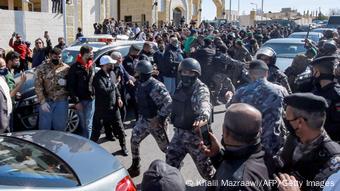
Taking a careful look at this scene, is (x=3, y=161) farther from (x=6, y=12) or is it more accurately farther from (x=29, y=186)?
(x=6, y=12)


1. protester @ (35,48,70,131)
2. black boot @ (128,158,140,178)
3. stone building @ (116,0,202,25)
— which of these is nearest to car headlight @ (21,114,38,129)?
protester @ (35,48,70,131)

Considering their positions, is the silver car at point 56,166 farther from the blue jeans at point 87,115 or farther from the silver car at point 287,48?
the silver car at point 287,48

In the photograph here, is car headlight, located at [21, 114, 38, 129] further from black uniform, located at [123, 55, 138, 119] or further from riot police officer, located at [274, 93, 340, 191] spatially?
riot police officer, located at [274, 93, 340, 191]

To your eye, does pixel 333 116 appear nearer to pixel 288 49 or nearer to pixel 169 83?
pixel 169 83

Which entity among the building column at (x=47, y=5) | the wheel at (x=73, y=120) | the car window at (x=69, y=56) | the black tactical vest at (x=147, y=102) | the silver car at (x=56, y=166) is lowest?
the wheel at (x=73, y=120)

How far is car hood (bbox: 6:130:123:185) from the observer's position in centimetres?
311

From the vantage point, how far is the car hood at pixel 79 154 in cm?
311

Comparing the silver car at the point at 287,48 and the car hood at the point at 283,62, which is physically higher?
the silver car at the point at 287,48

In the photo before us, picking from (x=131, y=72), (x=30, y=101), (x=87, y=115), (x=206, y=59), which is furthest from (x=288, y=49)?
(x=30, y=101)

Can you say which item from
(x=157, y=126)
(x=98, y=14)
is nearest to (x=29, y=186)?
(x=157, y=126)

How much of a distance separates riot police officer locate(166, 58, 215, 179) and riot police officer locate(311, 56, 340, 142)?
3.94 feet

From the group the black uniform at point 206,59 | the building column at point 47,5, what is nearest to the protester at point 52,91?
the black uniform at point 206,59

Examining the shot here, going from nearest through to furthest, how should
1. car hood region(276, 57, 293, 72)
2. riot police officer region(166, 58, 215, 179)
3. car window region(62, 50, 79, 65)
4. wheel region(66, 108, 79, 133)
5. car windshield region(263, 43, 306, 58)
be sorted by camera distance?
riot police officer region(166, 58, 215, 179), wheel region(66, 108, 79, 133), car window region(62, 50, 79, 65), car hood region(276, 57, 293, 72), car windshield region(263, 43, 306, 58)

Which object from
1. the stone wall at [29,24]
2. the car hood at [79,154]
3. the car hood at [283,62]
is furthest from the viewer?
the stone wall at [29,24]
